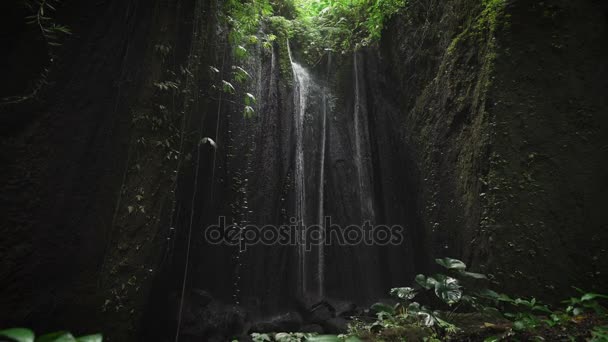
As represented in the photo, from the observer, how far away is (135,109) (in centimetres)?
311

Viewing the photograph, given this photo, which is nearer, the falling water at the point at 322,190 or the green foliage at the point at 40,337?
the green foliage at the point at 40,337

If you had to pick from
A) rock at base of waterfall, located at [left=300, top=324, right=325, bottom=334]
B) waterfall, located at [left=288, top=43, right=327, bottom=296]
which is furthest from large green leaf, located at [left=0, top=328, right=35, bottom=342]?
waterfall, located at [left=288, top=43, right=327, bottom=296]

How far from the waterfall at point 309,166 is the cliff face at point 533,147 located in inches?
123

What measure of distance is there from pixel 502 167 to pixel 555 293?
136 centimetres

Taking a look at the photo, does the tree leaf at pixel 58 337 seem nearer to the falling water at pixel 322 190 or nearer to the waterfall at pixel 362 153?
the falling water at pixel 322 190

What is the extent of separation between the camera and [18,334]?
1.15 m

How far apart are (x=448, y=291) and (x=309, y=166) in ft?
15.7

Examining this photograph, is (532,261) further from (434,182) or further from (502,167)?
(434,182)

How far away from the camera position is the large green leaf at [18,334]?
3.70 feet

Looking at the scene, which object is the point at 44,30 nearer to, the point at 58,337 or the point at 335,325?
the point at 58,337

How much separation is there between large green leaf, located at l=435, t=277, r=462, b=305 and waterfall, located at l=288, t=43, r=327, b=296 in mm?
3962

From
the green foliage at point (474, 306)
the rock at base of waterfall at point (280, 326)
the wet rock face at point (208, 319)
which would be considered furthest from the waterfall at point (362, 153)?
A: the green foliage at point (474, 306)

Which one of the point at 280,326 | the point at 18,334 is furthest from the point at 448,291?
the point at 280,326

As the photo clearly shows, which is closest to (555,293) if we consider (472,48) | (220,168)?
(472,48)
